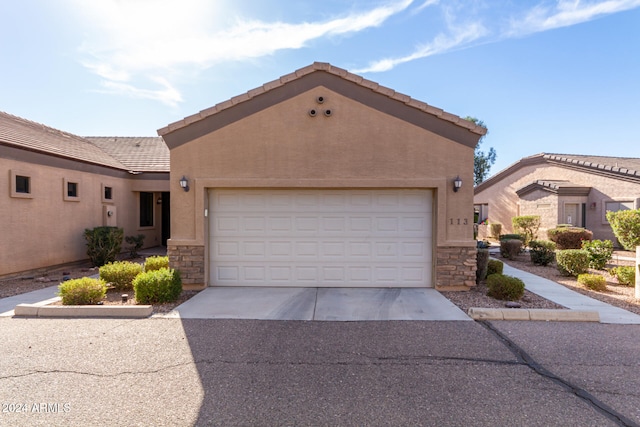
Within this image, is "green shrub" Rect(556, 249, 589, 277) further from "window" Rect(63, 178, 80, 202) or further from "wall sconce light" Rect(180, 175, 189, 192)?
"window" Rect(63, 178, 80, 202)

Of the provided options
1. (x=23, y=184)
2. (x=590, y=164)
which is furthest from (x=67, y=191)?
(x=590, y=164)

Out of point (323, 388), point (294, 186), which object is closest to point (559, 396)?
point (323, 388)

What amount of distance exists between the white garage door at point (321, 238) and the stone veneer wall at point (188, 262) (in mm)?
357

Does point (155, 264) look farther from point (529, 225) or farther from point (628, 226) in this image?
point (529, 225)

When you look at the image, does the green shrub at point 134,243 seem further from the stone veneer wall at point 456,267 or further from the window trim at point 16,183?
the stone veneer wall at point 456,267

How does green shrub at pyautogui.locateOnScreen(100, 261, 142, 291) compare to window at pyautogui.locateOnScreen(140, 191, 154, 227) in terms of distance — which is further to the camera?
window at pyautogui.locateOnScreen(140, 191, 154, 227)

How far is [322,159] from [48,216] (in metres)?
9.56

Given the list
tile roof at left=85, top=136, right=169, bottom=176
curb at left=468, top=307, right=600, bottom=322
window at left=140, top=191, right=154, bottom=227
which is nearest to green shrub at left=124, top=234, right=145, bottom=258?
window at left=140, top=191, right=154, bottom=227

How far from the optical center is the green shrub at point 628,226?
9828 millimetres

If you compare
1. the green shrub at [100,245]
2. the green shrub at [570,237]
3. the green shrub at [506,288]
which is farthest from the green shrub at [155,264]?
the green shrub at [570,237]

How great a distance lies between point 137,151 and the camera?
16.2m

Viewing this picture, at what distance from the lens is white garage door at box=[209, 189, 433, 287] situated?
7.91 metres

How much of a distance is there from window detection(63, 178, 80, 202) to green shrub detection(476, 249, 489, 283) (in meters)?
13.6

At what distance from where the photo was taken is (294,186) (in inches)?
306
